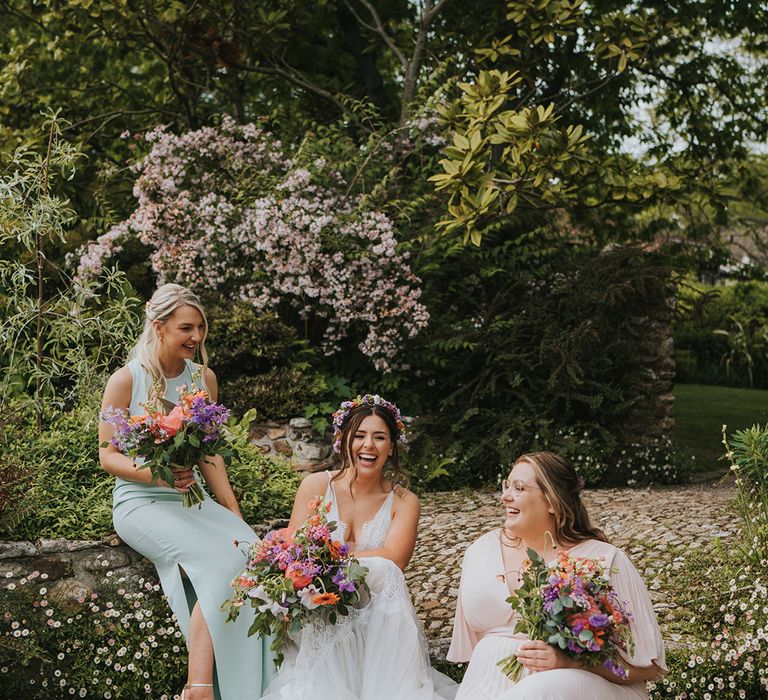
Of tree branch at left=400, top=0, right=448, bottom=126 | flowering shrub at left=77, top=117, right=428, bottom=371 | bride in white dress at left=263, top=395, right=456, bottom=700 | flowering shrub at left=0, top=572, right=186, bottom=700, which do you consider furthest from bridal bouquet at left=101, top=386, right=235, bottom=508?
tree branch at left=400, top=0, right=448, bottom=126

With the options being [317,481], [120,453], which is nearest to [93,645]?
[120,453]

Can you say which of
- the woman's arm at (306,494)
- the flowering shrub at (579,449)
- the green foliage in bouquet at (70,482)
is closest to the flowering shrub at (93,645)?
the green foliage in bouquet at (70,482)

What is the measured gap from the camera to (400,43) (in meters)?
10.1

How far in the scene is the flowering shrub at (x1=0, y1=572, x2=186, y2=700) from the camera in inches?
163

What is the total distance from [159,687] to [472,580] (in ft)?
5.47

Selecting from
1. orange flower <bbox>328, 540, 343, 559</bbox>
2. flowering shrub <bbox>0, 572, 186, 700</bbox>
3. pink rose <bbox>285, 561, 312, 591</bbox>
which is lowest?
flowering shrub <bbox>0, 572, 186, 700</bbox>

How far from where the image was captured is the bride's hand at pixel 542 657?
9.64ft

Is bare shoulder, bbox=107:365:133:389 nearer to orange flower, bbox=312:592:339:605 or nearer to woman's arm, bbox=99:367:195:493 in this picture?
woman's arm, bbox=99:367:195:493

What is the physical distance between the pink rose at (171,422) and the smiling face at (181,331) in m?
0.49

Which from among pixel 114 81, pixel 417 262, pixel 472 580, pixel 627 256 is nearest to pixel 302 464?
pixel 417 262

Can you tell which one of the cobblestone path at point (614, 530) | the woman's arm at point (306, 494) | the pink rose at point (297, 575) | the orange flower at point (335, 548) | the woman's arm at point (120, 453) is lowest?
the cobblestone path at point (614, 530)

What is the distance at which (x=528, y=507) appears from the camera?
3.30 metres

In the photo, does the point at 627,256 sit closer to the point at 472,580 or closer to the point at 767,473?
the point at 767,473

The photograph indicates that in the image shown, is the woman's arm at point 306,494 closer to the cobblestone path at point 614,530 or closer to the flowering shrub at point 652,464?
the cobblestone path at point 614,530
